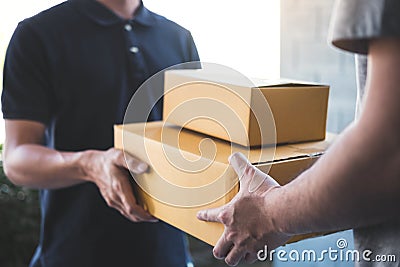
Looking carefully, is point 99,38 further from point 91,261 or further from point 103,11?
point 91,261

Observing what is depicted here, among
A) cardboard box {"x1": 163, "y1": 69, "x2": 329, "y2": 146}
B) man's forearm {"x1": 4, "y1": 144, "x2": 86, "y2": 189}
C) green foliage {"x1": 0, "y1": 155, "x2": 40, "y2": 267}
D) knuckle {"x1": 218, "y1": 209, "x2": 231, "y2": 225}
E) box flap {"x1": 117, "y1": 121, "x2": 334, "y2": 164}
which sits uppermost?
cardboard box {"x1": 163, "y1": 69, "x2": 329, "y2": 146}

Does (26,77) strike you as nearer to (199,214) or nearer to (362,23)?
(199,214)

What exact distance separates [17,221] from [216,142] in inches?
50.9

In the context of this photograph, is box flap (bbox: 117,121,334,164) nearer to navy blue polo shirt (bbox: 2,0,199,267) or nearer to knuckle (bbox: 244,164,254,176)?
knuckle (bbox: 244,164,254,176)

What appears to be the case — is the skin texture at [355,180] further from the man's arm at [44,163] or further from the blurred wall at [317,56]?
the blurred wall at [317,56]

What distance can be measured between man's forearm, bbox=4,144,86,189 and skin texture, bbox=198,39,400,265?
519 mm

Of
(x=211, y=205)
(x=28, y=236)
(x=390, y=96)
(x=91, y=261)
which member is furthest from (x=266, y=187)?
(x=28, y=236)

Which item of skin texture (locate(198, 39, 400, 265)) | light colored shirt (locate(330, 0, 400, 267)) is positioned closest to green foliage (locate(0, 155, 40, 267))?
skin texture (locate(198, 39, 400, 265))

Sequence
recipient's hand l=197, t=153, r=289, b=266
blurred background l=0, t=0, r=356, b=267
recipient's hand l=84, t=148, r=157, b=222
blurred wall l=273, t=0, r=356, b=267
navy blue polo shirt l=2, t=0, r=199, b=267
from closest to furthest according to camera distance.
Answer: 1. recipient's hand l=197, t=153, r=289, b=266
2. recipient's hand l=84, t=148, r=157, b=222
3. navy blue polo shirt l=2, t=0, r=199, b=267
4. blurred wall l=273, t=0, r=356, b=267
5. blurred background l=0, t=0, r=356, b=267

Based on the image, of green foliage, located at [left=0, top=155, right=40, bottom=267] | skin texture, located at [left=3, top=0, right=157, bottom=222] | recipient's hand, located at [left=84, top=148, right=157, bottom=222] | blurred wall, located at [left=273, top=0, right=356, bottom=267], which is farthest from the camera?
green foliage, located at [left=0, top=155, right=40, bottom=267]

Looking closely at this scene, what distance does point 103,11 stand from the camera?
116 cm

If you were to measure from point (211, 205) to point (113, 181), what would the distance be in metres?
0.25

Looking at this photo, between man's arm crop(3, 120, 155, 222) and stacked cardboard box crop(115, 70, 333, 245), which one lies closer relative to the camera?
stacked cardboard box crop(115, 70, 333, 245)

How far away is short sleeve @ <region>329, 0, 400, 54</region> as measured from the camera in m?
0.45
